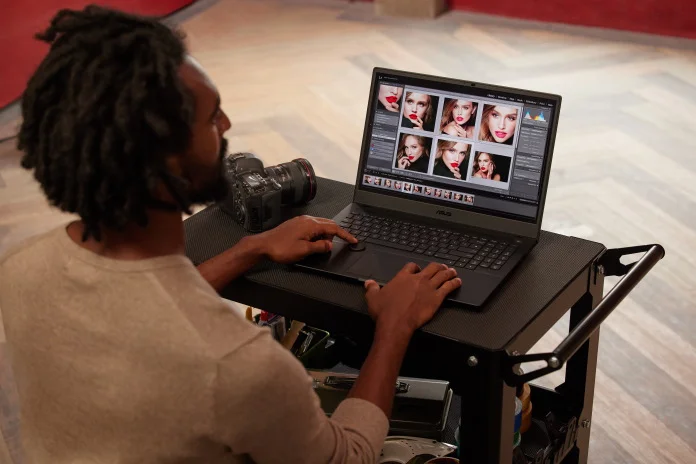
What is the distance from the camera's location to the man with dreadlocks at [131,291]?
117 centimetres

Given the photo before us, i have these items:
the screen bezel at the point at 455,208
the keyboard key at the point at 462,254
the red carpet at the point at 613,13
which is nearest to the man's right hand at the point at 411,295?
the keyboard key at the point at 462,254

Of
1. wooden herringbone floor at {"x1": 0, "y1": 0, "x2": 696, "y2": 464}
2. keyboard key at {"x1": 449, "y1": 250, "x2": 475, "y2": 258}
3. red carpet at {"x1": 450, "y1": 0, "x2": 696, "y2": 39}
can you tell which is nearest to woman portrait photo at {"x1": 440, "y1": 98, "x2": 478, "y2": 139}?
keyboard key at {"x1": 449, "y1": 250, "x2": 475, "y2": 258}

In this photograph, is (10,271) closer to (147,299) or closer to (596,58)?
(147,299)

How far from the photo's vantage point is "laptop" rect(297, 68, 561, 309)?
1.76 m

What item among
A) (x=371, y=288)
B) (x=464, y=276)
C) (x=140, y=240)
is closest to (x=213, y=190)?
(x=140, y=240)

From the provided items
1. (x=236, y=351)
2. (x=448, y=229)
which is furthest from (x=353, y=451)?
(x=448, y=229)

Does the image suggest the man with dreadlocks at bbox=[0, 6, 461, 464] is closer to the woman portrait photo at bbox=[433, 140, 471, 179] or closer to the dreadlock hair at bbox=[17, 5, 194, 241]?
the dreadlock hair at bbox=[17, 5, 194, 241]

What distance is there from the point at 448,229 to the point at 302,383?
653mm

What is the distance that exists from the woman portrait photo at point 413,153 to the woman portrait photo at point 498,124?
0.36 feet

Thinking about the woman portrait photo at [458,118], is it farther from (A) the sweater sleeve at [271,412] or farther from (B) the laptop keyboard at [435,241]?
(A) the sweater sleeve at [271,412]

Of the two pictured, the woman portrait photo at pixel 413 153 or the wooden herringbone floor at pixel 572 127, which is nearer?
the woman portrait photo at pixel 413 153

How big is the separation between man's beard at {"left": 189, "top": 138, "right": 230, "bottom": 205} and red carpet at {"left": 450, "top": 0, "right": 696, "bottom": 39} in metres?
4.01

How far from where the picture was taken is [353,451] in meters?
1.37

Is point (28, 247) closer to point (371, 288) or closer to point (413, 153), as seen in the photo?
point (371, 288)
